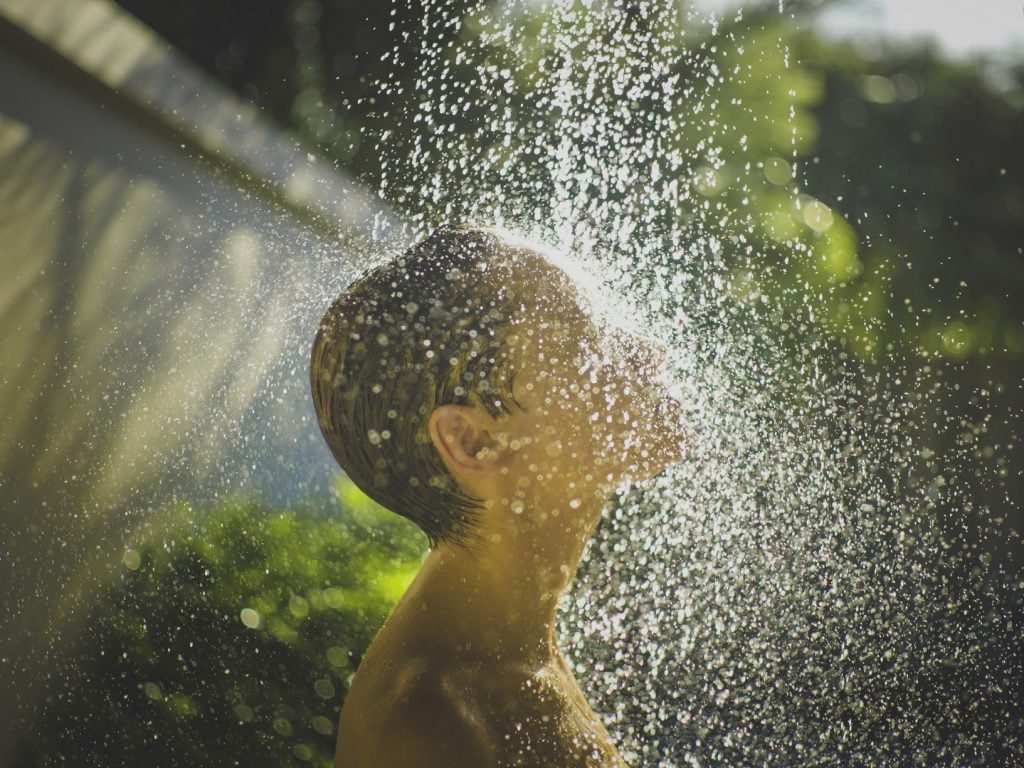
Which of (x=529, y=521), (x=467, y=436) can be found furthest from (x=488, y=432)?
(x=529, y=521)

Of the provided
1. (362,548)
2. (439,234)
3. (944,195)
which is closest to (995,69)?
(944,195)

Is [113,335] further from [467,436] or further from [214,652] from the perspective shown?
[467,436]

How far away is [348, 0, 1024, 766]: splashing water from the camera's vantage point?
109 inches

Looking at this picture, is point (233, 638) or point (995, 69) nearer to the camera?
point (233, 638)

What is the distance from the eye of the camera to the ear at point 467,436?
108 cm

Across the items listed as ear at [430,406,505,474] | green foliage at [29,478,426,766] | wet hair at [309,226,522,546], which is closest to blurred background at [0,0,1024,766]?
green foliage at [29,478,426,766]

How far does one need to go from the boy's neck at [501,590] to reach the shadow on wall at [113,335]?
1354mm

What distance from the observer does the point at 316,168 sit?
2.88 meters

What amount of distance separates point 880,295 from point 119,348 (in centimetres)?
432

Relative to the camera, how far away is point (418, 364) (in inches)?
42.8

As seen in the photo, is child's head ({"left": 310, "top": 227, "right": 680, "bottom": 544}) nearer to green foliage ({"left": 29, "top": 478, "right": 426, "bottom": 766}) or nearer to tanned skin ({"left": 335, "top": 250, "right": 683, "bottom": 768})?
tanned skin ({"left": 335, "top": 250, "right": 683, "bottom": 768})

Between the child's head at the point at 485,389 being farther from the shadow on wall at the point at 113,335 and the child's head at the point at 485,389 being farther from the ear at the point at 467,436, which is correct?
the shadow on wall at the point at 113,335

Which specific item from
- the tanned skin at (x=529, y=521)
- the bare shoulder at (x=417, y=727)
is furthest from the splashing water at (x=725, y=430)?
the bare shoulder at (x=417, y=727)

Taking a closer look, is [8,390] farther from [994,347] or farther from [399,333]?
[994,347]
